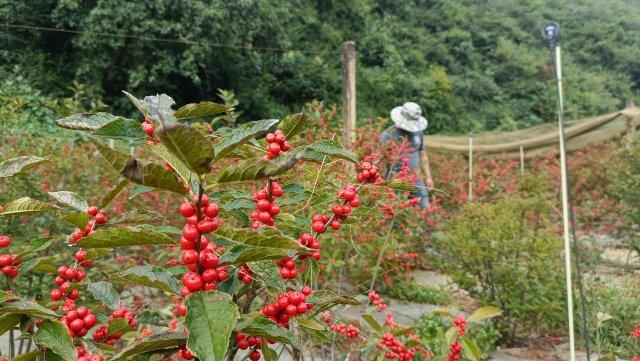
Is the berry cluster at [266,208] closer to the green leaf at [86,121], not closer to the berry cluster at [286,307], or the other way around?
the berry cluster at [286,307]

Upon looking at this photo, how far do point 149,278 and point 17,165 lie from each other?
33 centimetres

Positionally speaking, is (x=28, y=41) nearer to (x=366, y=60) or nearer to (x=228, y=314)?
(x=366, y=60)

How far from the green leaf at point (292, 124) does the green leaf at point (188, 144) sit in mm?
331

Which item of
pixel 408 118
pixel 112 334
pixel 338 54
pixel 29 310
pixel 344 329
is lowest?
pixel 344 329

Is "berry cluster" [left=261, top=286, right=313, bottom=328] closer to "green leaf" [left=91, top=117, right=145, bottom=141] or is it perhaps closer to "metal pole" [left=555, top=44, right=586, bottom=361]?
"green leaf" [left=91, top=117, right=145, bottom=141]

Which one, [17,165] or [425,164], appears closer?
[17,165]

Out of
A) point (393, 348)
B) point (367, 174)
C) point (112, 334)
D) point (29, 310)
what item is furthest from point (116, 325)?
point (393, 348)

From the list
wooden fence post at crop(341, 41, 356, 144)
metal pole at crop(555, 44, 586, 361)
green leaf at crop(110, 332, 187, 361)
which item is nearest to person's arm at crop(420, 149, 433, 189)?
wooden fence post at crop(341, 41, 356, 144)

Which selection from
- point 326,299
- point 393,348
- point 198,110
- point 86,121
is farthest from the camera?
point 393,348

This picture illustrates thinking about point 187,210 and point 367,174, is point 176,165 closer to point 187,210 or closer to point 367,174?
point 187,210

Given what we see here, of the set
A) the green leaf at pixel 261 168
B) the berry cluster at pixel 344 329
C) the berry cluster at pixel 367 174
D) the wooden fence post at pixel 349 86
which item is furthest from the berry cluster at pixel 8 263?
the wooden fence post at pixel 349 86

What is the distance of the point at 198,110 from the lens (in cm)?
89

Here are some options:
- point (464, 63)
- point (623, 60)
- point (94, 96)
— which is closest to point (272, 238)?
point (94, 96)

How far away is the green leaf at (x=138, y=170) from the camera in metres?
0.62
